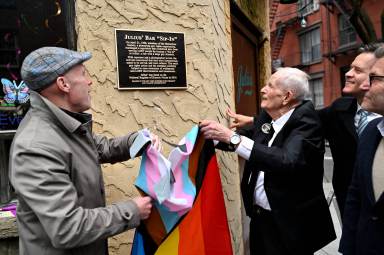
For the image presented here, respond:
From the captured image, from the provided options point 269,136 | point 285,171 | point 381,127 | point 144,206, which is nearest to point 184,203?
point 144,206

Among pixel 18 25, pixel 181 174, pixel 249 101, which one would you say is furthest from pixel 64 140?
pixel 249 101

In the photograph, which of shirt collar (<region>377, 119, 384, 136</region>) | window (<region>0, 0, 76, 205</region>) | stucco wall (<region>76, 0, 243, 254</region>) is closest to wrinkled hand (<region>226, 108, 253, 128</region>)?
stucco wall (<region>76, 0, 243, 254</region>)

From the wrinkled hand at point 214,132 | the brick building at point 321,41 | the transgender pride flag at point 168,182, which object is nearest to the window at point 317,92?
the brick building at point 321,41

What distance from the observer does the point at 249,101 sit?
5105 mm

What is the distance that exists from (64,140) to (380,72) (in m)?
1.72

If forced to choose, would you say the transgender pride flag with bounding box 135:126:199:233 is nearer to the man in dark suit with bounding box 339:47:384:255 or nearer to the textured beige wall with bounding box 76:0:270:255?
the textured beige wall with bounding box 76:0:270:255

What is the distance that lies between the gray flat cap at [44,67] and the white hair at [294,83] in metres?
1.54

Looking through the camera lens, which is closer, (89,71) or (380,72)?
(380,72)

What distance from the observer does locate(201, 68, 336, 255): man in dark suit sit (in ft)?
8.73

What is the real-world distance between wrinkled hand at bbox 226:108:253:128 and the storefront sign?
0.50 metres

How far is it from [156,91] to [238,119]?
0.76 m

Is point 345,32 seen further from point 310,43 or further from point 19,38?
point 19,38

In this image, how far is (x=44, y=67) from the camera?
76.9 inches

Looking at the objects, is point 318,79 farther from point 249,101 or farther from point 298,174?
point 298,174
